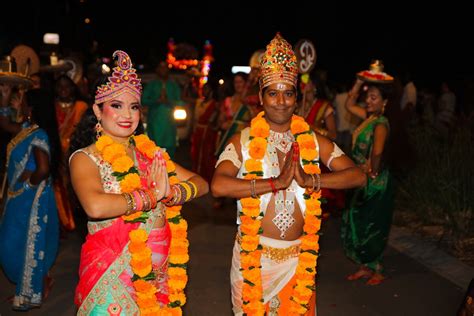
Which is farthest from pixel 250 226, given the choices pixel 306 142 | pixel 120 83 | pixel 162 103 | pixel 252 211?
pixel 162 103

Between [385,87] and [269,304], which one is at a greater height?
[385,87]

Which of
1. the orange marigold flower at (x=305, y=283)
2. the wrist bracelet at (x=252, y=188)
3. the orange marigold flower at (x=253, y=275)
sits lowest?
the orange marigold flower at (x=305, y=283)

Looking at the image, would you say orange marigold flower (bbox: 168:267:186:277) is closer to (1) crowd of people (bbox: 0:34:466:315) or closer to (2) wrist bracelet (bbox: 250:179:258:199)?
(1) crowd of people (bbox: 0:34:466:315)

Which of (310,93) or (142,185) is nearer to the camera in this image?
(142,185)

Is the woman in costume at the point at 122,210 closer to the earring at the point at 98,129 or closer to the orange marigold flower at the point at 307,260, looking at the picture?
the earring at the point at 98,129

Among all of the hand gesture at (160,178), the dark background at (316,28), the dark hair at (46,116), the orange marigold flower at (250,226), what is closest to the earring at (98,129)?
the hand gesture at (160,178)

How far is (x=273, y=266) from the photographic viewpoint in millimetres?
3973

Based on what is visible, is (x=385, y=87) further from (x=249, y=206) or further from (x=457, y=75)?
(x=457, y=75)

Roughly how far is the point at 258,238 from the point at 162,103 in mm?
8443

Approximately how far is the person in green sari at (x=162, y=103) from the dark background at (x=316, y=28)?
5771 mm

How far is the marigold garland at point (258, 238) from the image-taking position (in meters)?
3.92

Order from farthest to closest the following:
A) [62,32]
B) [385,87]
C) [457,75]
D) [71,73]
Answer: [62,32]
[457,75]
[71,73]
[385,87]

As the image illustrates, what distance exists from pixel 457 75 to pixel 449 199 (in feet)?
51.3

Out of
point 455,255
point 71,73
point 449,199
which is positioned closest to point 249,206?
point 455,255
